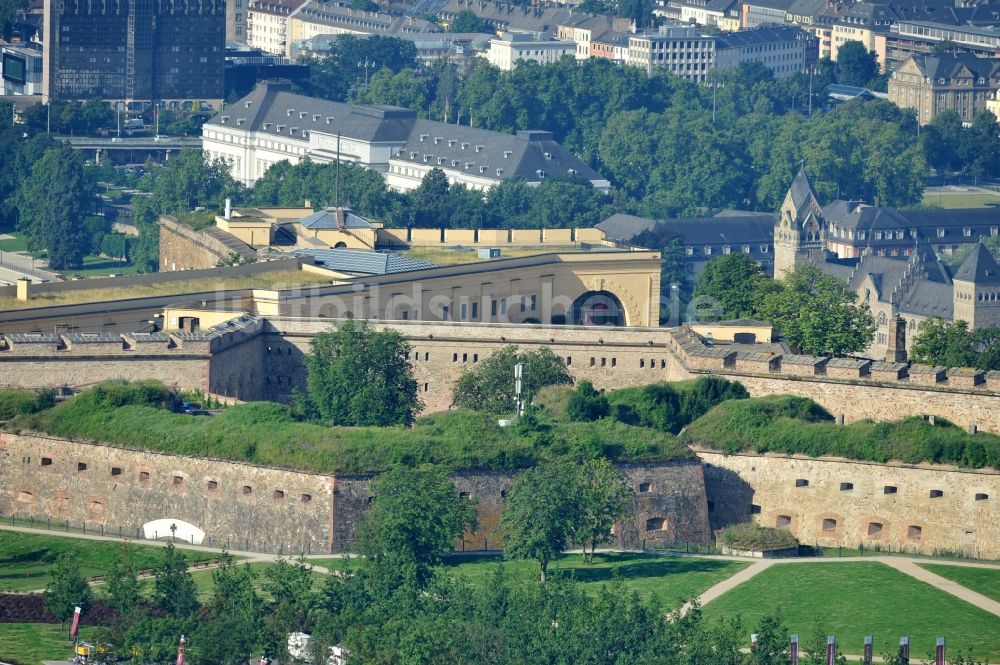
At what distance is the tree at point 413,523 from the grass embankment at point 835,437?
1150 centimetres

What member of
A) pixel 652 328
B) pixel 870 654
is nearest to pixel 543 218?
pixel 652 328

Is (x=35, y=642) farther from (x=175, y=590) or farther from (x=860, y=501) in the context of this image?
(x=860, y=501)

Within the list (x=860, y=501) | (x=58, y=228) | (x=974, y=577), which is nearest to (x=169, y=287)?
(x=860, y=501)

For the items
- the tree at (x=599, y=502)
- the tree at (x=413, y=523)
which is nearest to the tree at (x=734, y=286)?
the tree at (x=599, y=502)

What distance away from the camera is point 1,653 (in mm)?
85375

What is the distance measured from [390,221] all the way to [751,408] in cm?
6861

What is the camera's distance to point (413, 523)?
92.8 meters

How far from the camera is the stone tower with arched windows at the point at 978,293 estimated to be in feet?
639

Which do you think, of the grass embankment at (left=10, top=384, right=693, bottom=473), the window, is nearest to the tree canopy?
the grass embankment at (left=10, top=384, right=693, bottom=473)

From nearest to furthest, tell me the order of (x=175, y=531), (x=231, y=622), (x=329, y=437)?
(x=231, y=622), (x=329, y=437), (x=175, y=531)

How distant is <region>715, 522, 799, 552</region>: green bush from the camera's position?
326 ft

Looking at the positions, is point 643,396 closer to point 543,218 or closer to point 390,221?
point 390,221

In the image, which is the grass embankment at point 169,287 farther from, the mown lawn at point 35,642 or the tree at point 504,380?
the mown lawn at point 35,642

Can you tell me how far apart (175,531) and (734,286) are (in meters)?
34.9
